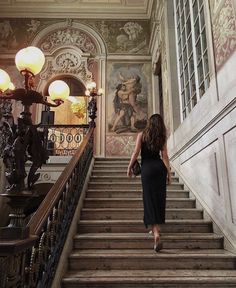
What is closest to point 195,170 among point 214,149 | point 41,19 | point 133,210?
point 214,149

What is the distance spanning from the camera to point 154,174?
3.27 m

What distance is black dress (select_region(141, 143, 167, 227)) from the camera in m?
3.24

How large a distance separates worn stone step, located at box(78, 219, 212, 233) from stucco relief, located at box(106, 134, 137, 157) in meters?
5.95

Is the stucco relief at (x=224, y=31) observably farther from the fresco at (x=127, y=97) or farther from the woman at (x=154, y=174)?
the fresco at (x=127, y=97)

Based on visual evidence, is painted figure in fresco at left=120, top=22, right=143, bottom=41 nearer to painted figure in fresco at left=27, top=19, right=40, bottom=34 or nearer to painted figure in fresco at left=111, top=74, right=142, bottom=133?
painted figure in fresco at left=111, top=74, right=142, bottom=133

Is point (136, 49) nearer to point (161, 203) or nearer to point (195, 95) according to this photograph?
point (195, 95)

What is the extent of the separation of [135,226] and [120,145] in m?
6.08

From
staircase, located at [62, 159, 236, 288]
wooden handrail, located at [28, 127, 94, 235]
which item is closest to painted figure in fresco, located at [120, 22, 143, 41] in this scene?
staircase, located at [62, 159, 236, 288]

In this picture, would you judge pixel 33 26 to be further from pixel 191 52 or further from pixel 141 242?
pixel 141 242

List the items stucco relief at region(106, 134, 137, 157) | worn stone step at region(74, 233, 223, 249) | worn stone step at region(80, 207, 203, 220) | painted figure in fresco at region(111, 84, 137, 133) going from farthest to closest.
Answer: painted figure in fresco at region(111, 84, 137, 133) → stucco relief at region(106, 134, 137, 157) → worn stone step at region(80, 207, 203, 220) → worn stone step at region(74, 233, 223, 249)

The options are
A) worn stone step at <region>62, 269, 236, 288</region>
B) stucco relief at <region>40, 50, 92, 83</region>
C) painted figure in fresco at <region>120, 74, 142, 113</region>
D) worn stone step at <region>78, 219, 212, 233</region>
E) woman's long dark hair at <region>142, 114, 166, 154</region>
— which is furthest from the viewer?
stucco relief at <region>40, 50, 92, 83</region>

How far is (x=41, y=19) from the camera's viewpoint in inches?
429

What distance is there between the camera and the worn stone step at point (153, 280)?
107 inches

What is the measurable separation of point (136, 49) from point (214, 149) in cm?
793
